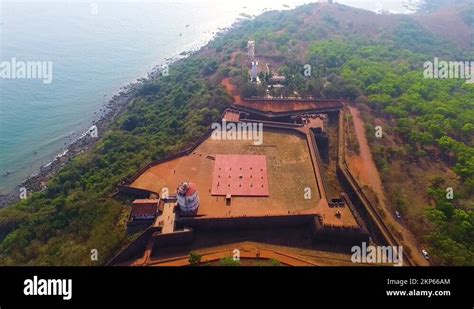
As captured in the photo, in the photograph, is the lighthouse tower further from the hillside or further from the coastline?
the coastline

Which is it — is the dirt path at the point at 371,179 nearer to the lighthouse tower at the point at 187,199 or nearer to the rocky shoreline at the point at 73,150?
the lighthouse tower at the point at 187,199

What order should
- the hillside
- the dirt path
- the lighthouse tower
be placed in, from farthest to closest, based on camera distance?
the hillside
the lighthouse tower
the dirt path

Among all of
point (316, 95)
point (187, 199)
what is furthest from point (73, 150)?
point (316, 95)

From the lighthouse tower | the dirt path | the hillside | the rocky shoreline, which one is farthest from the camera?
the rocky shoreline

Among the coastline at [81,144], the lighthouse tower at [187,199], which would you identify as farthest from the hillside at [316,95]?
the lighthouse tower at [187,199]

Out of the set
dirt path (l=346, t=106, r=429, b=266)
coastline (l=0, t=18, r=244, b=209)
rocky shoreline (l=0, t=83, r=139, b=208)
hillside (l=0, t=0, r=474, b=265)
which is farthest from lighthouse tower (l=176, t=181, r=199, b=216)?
rocky shoreline (l=0, t=83, r=139, b=208)

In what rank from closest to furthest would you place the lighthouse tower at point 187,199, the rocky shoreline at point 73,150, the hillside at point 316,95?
the lighthouse tower at point 187,199 < the hillside at point 316,95 < the rocky shoreline at point 73,150
